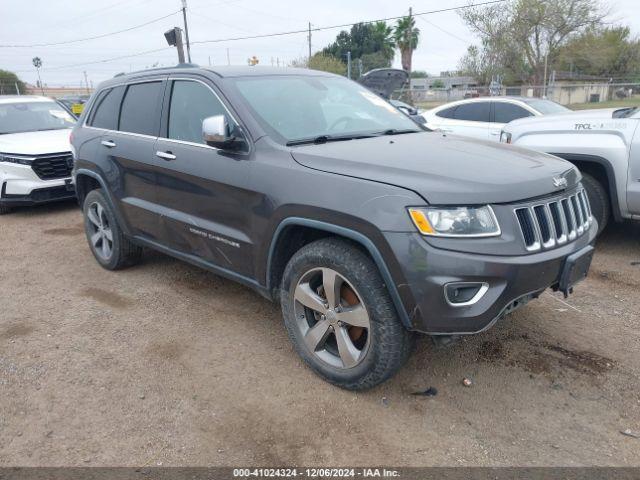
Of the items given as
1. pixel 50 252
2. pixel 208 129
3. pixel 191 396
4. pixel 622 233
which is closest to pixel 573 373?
pixel 191 396

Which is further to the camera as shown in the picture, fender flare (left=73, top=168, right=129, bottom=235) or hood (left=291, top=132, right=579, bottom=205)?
fender flare (left=73, top=168, right=129, bottom=235)

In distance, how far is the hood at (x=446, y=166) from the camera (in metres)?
2.58

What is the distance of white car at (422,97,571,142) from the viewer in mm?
8805

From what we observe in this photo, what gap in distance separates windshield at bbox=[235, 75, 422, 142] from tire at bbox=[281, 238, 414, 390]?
863 mm

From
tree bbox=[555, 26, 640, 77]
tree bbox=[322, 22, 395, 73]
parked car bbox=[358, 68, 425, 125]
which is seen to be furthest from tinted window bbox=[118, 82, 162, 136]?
tree bbox=[322, 22, 395, 73]

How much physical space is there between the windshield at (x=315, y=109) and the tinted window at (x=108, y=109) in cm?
161

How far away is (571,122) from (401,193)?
12.0 ft

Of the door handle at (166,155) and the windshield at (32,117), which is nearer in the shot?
the door handle at (166,155)

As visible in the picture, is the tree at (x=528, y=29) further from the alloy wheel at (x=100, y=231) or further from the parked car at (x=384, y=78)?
the alloy wheel at (x=100, y=231)

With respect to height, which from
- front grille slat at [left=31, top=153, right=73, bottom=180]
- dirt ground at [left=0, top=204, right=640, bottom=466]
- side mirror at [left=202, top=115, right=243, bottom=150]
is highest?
side mirror at [left=202, top=115, right=243, bottom=150]

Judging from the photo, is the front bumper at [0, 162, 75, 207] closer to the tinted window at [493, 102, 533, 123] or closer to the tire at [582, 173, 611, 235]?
the tire at [582, 173, 611, 235]

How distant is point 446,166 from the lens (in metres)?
2.80

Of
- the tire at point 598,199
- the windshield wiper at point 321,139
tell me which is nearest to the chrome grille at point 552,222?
the windshield wiper at point 321,139

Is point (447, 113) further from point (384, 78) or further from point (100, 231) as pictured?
point (100, 231)
